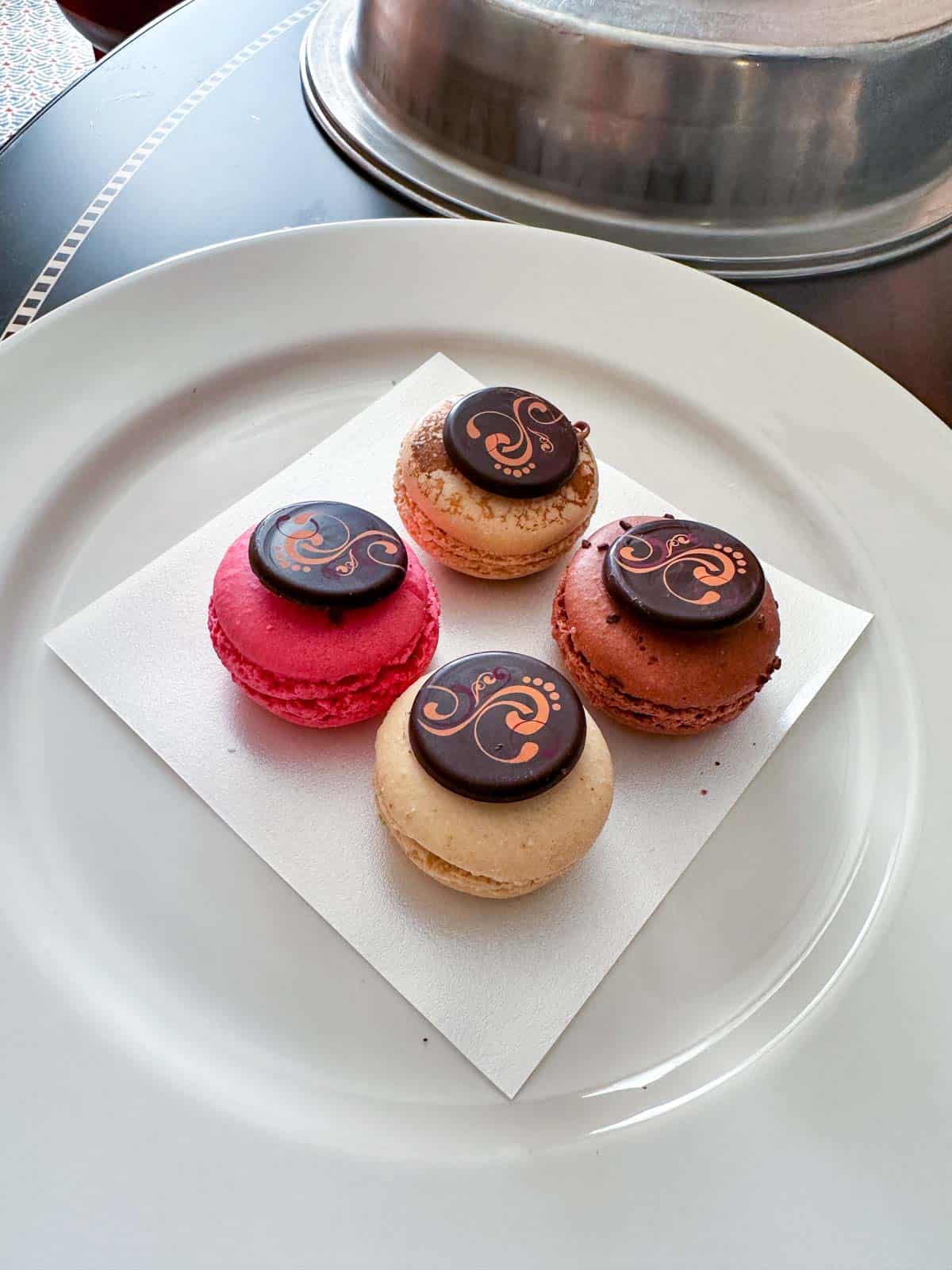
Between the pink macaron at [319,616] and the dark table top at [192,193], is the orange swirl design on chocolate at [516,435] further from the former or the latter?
the dark table top at [192,193]

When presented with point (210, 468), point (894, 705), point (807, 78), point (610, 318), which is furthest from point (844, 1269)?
point (807, 78)

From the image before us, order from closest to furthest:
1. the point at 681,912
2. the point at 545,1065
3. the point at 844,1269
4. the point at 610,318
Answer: the point at 844,1269, the point at 545,1065, the point at 681,912, the point at 610,318

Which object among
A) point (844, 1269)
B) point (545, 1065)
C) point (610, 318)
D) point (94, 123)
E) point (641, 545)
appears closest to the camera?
point (844, 1269)

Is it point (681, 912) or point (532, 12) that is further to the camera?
point (532, 12)

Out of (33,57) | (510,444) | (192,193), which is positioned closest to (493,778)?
(510,444)

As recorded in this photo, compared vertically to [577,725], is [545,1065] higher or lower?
lower

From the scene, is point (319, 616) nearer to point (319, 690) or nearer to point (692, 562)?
point (319, 690)

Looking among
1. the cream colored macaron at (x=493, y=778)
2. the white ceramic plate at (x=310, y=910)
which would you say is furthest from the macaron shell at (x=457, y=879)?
the white ceramic plate at (x=310, y=910)

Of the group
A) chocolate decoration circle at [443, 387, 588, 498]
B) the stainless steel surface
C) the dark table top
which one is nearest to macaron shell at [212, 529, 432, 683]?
chocolate decoration circle at [443, 387, 588, 498]

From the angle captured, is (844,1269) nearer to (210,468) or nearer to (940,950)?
(940,950)
